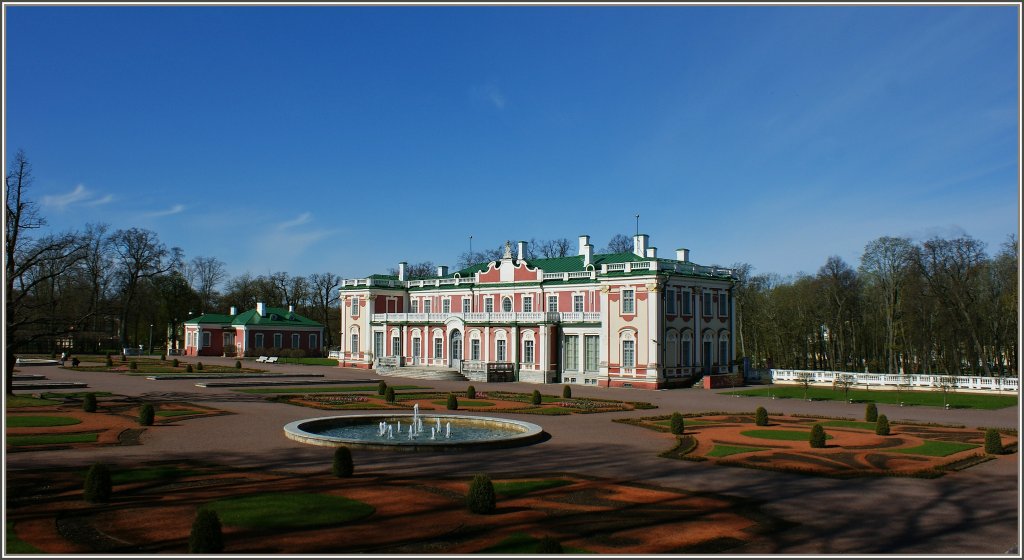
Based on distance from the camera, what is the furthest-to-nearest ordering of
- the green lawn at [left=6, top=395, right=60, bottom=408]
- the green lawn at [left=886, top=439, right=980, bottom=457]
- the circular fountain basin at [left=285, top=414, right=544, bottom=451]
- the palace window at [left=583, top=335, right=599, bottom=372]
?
1. the palace window at [left=583, top=335, right=599, bottom=372]
2. the green lawn at [left=6, top=395, right=60, bottom=408]
3. the green lawn at [left=886, top=439, right=980, bottom=457]
4. the circular fountain basin at [left=285, top=414, right=544, bottom=451]

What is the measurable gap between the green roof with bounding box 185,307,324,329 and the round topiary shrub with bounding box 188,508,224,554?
77455mm

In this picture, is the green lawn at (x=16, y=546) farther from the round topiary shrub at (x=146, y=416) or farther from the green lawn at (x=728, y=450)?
the green lawn at (x=728, y=450)

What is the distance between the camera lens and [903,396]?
41969 millimetres

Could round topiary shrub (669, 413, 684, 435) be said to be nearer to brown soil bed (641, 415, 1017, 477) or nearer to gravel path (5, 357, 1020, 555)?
brown soil bed (641, 415, 1017, 477)

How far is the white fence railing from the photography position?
1738 inches

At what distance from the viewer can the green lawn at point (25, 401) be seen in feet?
102

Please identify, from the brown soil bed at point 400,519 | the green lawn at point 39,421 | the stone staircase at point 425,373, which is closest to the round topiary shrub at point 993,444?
the brown soil bed at point 400,519

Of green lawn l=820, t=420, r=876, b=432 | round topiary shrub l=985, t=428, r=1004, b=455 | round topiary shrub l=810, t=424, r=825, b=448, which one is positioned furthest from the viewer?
green lawn l=820, t=420, r=876, b=432

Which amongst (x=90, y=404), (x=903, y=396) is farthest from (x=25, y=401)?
(x=903, y=396)

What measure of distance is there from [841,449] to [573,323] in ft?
101

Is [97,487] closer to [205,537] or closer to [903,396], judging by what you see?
[205,537]

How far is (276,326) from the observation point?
86.4 metres

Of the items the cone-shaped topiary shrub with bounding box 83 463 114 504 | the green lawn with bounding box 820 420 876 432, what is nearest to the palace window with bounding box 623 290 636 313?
the green lawn with bounding box 820 420 876 432

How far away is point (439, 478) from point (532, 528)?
5.20 m
